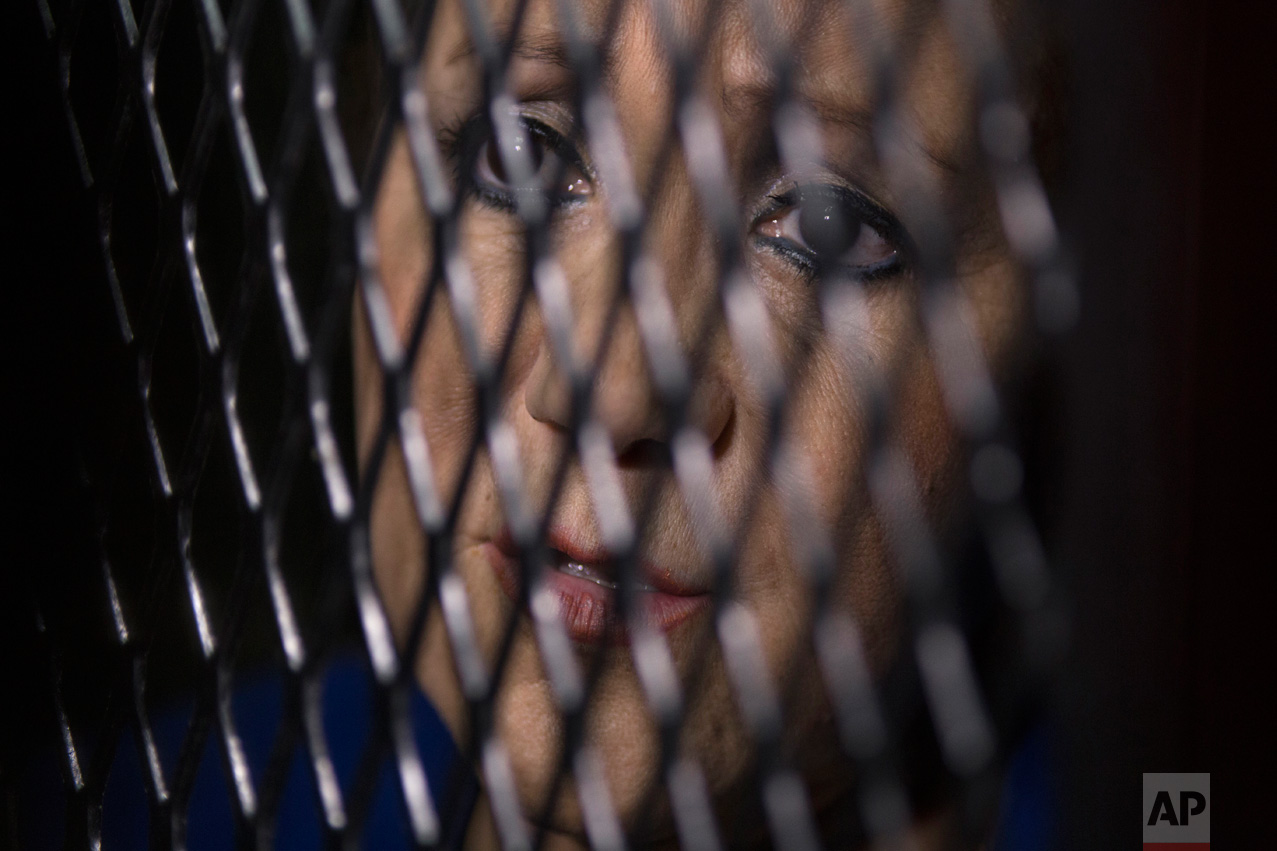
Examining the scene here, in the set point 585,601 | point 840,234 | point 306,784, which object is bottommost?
point 306,784

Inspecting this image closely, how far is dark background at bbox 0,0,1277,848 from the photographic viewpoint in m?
0.22

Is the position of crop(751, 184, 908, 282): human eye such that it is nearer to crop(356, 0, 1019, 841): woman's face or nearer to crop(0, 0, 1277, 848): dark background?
crop(356, 0, 1019, 841): woman's face

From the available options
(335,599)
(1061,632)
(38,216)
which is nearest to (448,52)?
(38,216)

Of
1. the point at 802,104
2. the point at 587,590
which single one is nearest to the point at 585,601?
the point at 587,590

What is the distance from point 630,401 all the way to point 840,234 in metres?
0.17

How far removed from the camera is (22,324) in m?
0.42

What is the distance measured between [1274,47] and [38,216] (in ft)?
1.45

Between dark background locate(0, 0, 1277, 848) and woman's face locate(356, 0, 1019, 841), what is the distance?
5 cm

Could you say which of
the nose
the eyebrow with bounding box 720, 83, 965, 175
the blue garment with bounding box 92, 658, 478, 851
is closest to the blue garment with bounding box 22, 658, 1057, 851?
the blue garment with bounding box 92, 658, 478, 851

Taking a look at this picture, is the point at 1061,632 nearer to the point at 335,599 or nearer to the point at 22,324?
the point at 335,599

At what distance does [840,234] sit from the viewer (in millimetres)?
475

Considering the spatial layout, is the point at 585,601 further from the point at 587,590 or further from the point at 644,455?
the point at 644,455

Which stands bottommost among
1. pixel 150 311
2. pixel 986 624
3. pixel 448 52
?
pixel 986 624

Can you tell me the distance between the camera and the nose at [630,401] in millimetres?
356
